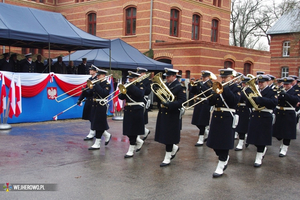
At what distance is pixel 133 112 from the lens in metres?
7.74

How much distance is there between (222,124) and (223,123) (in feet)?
0.09

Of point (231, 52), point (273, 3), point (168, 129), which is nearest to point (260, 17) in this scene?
point (273, 3)

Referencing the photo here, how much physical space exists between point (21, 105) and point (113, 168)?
650 cm

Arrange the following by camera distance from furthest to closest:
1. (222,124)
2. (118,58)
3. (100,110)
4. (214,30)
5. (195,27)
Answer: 1. (214,30)
2. (195,27)
3. (118,58)
4. (100,110)
5. (222,124)

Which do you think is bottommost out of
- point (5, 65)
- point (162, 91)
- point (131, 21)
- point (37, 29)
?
point (162, 91)

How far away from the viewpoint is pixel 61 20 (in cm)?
1490

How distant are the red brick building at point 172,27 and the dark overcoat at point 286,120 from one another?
14152 mm

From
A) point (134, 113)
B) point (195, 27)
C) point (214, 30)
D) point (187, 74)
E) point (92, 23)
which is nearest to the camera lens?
point (134, 113)

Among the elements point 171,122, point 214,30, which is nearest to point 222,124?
point 171,122

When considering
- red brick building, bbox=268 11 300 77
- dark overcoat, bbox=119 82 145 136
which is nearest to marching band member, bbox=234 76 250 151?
dark overcoat, bbox=119 82 145 136

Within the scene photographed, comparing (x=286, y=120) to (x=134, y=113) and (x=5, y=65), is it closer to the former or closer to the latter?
(x=134, y=113)

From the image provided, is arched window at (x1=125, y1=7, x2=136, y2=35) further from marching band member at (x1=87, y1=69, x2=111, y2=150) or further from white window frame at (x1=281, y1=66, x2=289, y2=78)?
white window frame at (x1=281, y1=66, x2=289, y2=78)

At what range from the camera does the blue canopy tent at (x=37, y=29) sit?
12320 mm

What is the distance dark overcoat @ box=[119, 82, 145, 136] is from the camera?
7.61m
